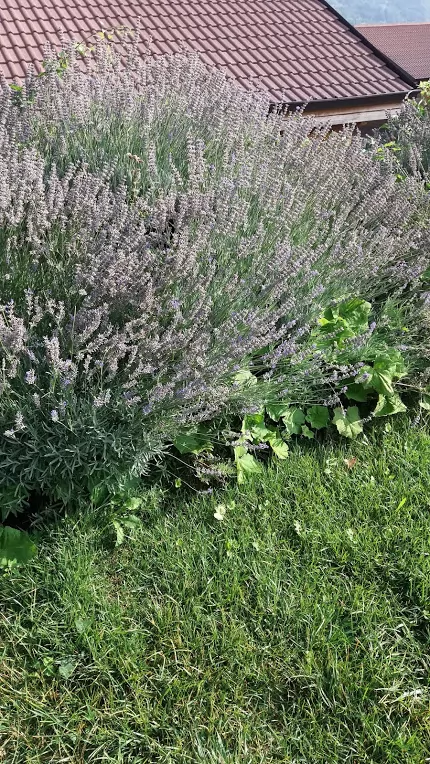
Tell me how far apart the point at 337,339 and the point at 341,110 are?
574 cm

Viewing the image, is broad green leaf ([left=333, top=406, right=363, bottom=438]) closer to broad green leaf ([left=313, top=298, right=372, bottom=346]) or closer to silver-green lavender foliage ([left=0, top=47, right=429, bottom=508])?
silver-green lavender foliage ([left=0, top=47, right=429, bottom=508])

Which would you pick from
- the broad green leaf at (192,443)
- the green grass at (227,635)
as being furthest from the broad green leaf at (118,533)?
the broad green leaf at (192,443)

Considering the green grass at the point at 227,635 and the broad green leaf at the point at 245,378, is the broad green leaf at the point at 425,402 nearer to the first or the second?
the green grass at the point at 227,635

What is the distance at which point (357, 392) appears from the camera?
130 inches

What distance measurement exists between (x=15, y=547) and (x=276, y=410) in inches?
50.1

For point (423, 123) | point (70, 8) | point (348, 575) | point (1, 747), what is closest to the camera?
point (1, 747)

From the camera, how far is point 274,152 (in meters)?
3.56

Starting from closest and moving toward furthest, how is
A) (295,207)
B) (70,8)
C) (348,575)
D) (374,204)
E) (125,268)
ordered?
(125,268) → (348,575) → (295,207) → (374,204) → (70,8)

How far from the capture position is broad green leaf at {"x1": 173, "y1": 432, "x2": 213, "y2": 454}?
8.84ft

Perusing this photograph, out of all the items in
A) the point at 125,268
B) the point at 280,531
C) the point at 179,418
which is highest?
the point at 125,268

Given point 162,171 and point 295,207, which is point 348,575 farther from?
point 162,171

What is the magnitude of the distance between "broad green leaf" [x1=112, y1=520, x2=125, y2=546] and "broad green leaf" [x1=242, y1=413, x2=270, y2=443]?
2.30ft

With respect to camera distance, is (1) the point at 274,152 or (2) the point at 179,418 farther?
(1) the point at 274,152

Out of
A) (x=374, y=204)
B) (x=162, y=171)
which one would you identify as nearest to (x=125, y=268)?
(x=162, y=171)
